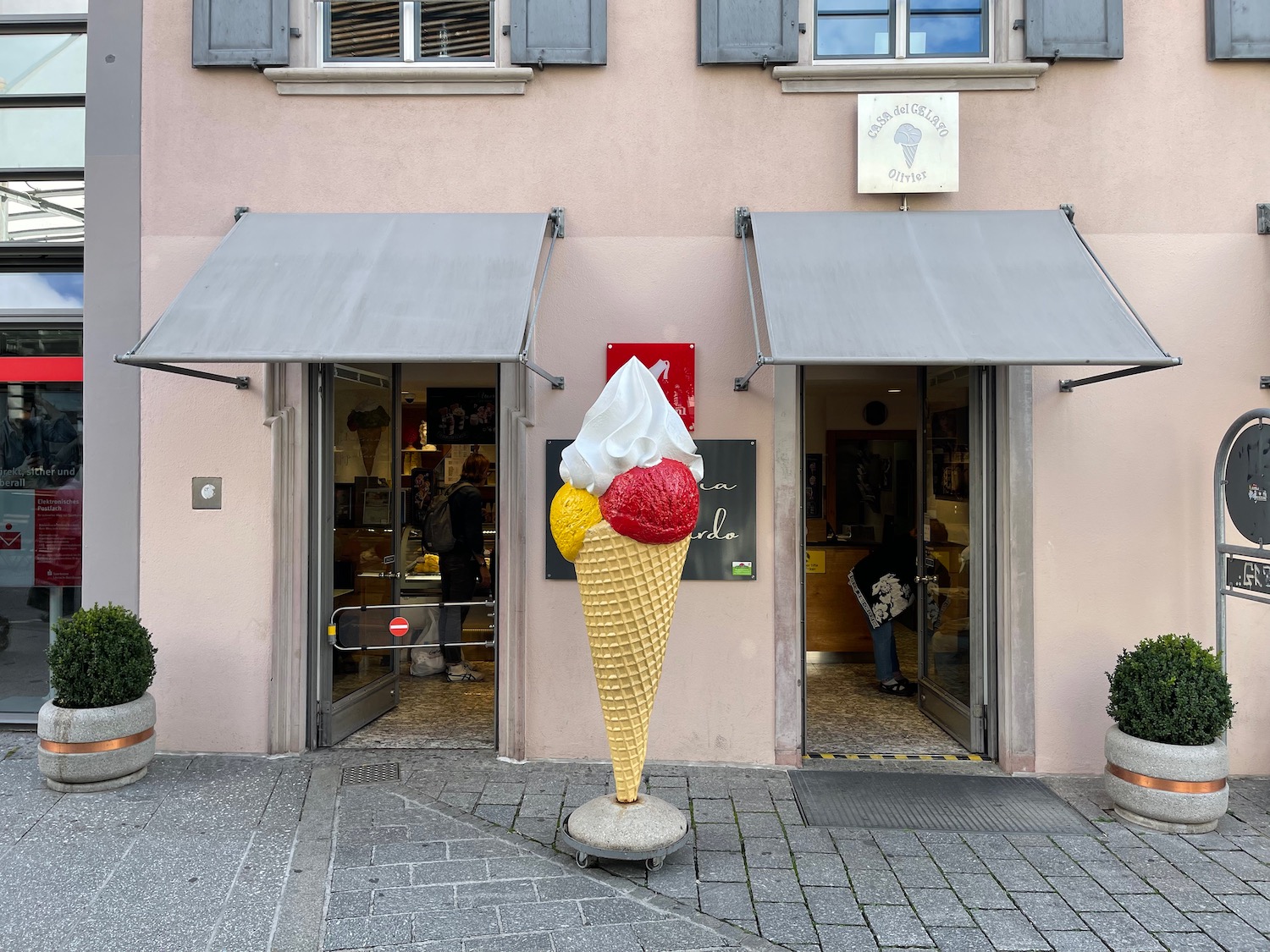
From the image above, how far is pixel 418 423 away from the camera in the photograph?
886cm

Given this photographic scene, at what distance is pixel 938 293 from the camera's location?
15.7 ft

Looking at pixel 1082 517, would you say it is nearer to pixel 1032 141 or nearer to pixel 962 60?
pixel 1032 141

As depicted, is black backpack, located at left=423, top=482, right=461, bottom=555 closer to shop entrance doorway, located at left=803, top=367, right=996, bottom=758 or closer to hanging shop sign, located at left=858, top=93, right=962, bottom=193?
shop entrance doorway, located at left=803, top=367, right=996, bottom=758

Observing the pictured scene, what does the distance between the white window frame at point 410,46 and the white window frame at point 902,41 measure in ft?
7.12

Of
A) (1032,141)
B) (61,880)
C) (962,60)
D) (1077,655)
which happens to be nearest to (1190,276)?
(1032,141)

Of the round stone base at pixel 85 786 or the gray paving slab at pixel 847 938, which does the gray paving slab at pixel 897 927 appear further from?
the round stone base at pixel 85 786

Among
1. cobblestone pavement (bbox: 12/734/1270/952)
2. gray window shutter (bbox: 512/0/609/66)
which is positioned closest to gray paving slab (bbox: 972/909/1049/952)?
cobblestone pavement (bbox: 12/734/1270/952)

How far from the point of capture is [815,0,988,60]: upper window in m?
5.68

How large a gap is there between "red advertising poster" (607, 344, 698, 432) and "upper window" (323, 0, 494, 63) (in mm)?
2347

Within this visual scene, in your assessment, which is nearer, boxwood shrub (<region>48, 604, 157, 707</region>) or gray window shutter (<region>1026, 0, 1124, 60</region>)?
boxwood shrub (<region>48, 604, 157, 707</region>)

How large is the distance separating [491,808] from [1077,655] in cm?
383

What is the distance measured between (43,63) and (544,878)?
6560 mm

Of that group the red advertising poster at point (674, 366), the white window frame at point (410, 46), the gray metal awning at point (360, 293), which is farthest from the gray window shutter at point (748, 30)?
the red advertising poster at point (674, 366)

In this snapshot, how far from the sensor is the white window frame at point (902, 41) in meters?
5.62
